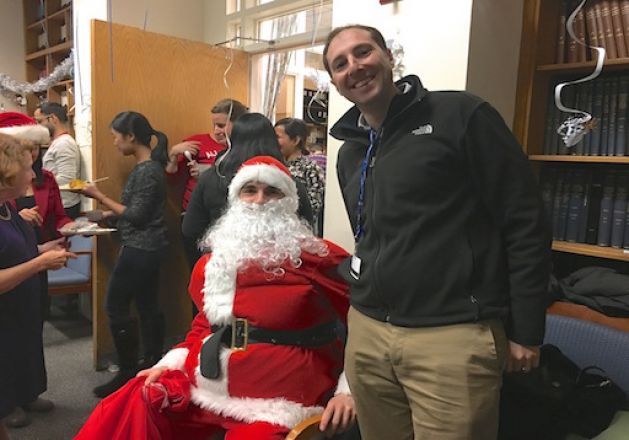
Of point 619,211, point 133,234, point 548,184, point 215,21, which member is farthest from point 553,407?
point 215,21

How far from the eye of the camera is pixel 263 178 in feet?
5.46

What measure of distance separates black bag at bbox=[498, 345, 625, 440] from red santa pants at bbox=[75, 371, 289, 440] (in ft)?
2.19

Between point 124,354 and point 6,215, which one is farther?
point 124,354

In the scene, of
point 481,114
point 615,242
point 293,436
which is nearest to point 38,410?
Result: point 293,436

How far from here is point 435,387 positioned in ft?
3.66

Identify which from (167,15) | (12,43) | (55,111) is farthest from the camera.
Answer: (12,43)

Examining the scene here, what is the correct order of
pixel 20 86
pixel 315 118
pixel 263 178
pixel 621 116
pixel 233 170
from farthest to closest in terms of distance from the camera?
pixel 20 86 → pixel 315 118 → pixel 233 170 → pixel 621 116 → pixel 263 178

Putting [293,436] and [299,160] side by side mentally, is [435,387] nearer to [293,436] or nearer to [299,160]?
A: [293,436]

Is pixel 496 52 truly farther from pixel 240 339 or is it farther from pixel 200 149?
pixel 200 149

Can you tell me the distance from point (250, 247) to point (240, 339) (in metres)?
0.28

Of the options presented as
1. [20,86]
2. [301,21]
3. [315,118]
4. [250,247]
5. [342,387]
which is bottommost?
[342,387]

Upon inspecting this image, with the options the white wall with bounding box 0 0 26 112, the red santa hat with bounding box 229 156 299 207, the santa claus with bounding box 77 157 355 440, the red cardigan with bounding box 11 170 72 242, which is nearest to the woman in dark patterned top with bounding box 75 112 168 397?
the red cardigan with bounding box 11 170 72 242

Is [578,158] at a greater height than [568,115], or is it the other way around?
[568,115]

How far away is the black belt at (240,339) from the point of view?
1497 mm
